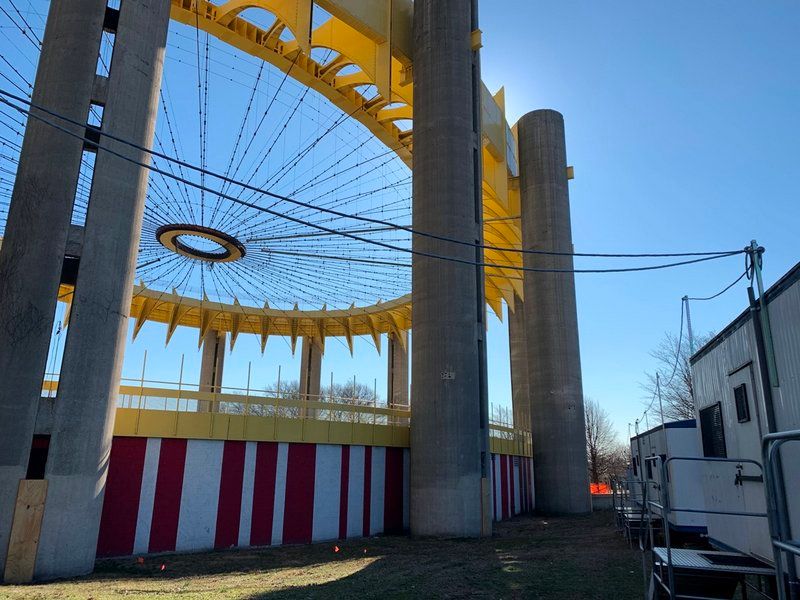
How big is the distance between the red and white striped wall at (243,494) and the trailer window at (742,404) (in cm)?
1528

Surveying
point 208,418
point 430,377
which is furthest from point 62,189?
point 430,377

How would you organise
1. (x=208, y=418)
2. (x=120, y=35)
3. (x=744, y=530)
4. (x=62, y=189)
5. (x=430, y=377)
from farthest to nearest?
(x=430, y=377) < (x=208, y=418) < (x=120, y=35) < (x=62, y=189) < (x=744, y=530)

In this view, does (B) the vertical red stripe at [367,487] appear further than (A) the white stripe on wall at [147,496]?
Yes

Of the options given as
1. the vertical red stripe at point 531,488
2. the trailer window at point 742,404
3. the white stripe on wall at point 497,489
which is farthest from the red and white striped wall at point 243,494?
the vertical red stripe at point 531,488

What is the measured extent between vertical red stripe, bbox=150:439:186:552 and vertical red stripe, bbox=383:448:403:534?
8585mm

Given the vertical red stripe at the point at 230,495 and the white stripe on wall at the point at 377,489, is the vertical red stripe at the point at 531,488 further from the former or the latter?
the vertical red stripe at the point at 230,495

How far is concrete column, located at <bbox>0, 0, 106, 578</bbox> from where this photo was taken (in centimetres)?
1387

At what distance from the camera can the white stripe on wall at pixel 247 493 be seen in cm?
1962

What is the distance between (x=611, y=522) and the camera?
2814cm

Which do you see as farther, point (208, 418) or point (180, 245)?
point (180, 245)

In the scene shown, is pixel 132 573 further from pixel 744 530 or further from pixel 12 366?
pixel 744 530

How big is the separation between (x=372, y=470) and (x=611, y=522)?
1228 cm

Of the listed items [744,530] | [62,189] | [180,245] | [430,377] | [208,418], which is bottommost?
[744,530]

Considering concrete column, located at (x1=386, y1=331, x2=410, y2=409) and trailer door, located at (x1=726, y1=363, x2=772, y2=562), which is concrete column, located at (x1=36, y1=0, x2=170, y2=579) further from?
concrete column, located at (x1=386, y1=331, x2=410, y2=409)
